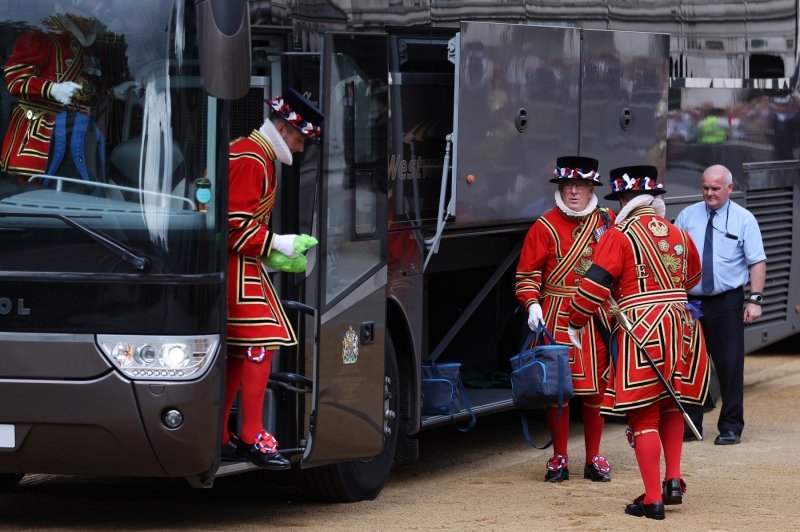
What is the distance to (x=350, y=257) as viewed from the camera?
806cm

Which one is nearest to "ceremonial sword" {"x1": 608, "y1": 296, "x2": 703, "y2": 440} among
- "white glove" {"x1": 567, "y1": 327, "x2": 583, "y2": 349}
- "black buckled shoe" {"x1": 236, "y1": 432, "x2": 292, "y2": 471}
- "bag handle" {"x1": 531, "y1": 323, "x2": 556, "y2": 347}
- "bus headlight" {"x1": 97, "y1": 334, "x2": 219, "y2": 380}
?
"white glove" {"x1": 567, "y1": 327, "x2": 583, "y2": 349}

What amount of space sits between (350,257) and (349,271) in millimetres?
65

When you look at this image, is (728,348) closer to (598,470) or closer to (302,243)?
(598,470)

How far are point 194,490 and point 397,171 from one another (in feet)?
6.52

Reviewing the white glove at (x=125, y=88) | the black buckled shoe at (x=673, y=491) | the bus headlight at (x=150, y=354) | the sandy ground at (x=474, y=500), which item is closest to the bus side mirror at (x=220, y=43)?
the white glove at (x=125, y=88)

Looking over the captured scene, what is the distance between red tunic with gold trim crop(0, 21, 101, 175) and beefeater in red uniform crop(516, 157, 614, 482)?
10.1 ft

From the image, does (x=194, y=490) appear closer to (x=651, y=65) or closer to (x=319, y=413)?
(x=319, y=413)

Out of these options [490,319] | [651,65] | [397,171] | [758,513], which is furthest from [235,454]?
[651,65]

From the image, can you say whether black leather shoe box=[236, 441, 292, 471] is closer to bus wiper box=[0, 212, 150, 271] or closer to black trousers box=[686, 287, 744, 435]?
bus wiper box=[0, 212, 150, 271]

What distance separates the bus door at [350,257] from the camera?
784cm

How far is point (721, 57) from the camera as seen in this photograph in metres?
11.9

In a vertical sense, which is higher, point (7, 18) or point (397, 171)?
point (7, 18)

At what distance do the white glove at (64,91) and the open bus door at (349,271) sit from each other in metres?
1.22

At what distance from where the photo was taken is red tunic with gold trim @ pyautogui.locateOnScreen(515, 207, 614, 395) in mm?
9289
